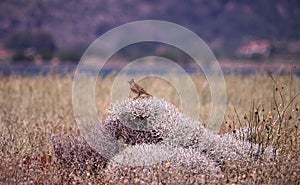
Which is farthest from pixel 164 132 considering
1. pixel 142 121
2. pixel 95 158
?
pixel 95 158

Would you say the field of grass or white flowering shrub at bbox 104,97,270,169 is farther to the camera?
white flowering shrub at bbox 104,97,270,169

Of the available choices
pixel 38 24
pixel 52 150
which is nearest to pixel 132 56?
pixel 38 24

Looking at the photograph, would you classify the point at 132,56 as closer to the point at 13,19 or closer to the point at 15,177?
the point at 13,19

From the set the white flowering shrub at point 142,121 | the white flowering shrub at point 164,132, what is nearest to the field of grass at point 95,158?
the white flowering shrub at point 164,132

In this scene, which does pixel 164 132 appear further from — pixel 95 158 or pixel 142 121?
pixel 95 158

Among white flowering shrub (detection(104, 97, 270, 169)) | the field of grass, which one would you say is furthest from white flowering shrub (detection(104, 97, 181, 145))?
the field of grass

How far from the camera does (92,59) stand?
75.8 ft

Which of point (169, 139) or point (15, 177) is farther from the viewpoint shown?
point (169, 139)

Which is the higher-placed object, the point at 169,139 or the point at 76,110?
the point at 169,139

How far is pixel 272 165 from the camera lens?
221 inches

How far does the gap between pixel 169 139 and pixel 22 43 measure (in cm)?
2155

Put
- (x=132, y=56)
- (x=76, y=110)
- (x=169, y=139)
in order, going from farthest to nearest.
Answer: (x=132, y=56)
(x=76, y=110)
(x=169, y=139)

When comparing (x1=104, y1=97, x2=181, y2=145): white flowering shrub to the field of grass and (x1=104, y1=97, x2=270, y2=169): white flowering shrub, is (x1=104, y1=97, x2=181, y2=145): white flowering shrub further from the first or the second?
the field of grass

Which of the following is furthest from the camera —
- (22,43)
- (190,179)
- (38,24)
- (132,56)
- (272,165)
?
(22,43)
